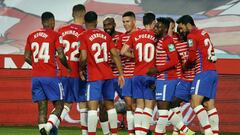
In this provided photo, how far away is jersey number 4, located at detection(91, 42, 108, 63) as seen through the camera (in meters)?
14.3

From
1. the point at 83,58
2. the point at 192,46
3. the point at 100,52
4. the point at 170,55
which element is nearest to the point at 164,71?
the point at 170,55

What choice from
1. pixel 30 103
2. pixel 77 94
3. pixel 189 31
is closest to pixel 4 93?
pixel 30 103

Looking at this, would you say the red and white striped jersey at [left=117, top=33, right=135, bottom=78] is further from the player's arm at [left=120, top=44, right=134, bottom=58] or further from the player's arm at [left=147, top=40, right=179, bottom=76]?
the player's arm at [left=147, top=40, right=179, bottom=76]

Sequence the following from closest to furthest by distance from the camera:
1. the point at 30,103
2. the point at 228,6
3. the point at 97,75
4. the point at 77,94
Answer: the point at 97,75 < the point at 77,94 < the point at 30,103 < the point at 228,6

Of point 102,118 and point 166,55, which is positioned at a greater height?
point 166,55

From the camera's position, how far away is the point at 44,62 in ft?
47.8

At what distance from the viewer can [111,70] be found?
14.6m

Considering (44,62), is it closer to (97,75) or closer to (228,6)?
(97,75)

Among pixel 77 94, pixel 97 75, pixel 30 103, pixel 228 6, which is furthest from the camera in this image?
pixel 228 6

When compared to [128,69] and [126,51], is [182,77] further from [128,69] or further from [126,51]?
[126,51]

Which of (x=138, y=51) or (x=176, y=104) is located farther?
(x=176, y=104)

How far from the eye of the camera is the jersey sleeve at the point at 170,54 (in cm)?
1459

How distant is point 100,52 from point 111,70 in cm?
44

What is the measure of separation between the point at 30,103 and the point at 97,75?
730 centimetres
